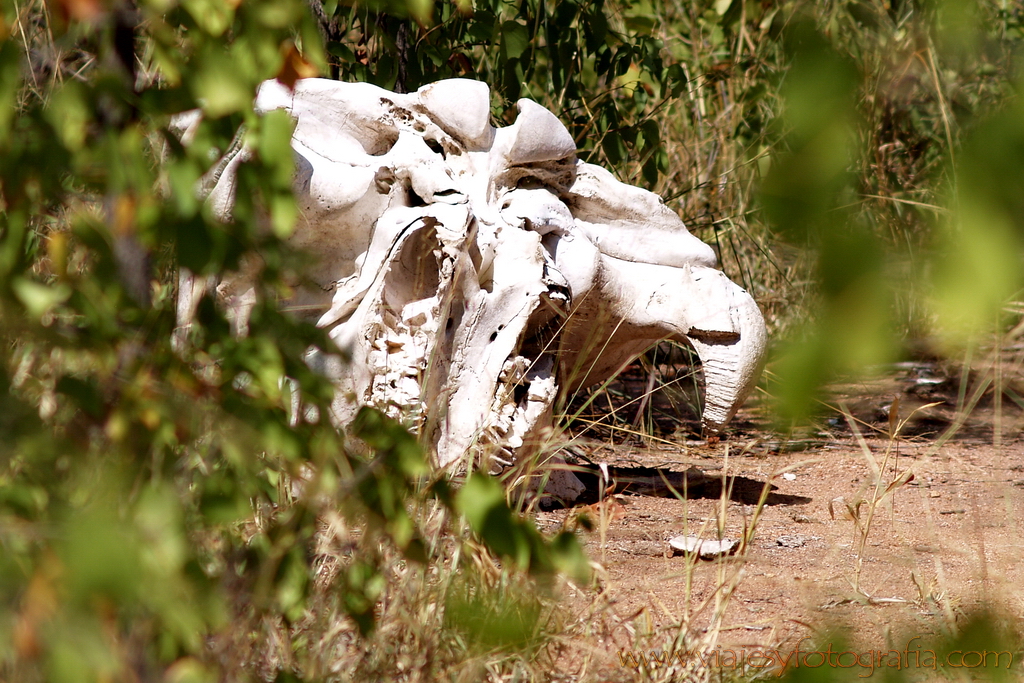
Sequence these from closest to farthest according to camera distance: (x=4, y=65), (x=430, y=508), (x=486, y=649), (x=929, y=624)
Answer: (x=4, y=65)
(x=486, y=649)
(x=929, y=624)
(x=430, y=508)

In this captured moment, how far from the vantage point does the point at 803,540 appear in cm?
248

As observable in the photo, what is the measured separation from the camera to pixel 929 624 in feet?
6.17

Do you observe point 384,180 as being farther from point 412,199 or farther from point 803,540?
point 803,540

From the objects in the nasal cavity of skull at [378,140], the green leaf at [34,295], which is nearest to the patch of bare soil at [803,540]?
the green leaf at [34,295]

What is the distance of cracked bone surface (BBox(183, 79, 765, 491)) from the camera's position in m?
2.50

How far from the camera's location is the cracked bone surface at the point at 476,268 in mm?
2498

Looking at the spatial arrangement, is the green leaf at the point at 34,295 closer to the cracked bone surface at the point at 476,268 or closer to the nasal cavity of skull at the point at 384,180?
the cracked bone surface at the point at 476,268

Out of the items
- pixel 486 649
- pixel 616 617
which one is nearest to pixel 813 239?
pixel 486 649

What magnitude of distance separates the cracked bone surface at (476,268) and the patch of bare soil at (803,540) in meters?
0.34

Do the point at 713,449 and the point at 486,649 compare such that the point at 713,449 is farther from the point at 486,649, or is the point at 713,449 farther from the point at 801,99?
the point at 801,99

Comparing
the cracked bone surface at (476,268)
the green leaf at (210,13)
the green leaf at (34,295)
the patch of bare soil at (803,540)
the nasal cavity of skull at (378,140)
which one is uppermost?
the green leaf at (210,13)

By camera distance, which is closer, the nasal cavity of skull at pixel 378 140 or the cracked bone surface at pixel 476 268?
the cracked bone surface at pixel 476 268

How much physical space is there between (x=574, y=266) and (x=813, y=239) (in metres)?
2.17

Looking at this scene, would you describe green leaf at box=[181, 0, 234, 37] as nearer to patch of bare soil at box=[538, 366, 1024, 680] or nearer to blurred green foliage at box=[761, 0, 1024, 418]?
blurred green foliage at box=[761, 0, 1024, 418]
